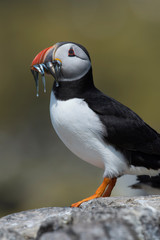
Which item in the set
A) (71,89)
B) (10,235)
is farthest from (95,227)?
(71,89)

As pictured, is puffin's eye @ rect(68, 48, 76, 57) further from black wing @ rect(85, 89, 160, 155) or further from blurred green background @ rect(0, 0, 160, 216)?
blurred green background @ rect(0, 0, 160, 216)

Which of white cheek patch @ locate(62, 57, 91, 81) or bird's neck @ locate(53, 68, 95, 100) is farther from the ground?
white cheek patch @ locate(62, 57, 91, 81)

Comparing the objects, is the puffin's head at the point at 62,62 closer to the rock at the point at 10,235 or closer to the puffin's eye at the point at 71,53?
the puffin's eye at the point at 71,53

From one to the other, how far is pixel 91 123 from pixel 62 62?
1.90 feet

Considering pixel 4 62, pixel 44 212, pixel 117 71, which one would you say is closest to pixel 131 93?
pixel 117 71

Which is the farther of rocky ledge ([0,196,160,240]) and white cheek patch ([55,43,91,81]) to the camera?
white cheek patch ([55,43,91,81])

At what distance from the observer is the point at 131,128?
355cm

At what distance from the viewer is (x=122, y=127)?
350cm

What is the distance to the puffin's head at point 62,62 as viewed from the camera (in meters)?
3.42

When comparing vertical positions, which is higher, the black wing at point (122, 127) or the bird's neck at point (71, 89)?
the bird's neck at point (71, 89)

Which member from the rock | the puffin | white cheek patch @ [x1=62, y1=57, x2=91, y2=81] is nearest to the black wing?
the puffin

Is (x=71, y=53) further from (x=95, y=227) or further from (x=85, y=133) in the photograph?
(x=95, y=227)

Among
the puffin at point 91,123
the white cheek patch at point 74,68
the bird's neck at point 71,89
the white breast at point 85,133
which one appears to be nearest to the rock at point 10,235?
the puffin at point 91,123

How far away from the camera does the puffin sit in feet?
11.1
